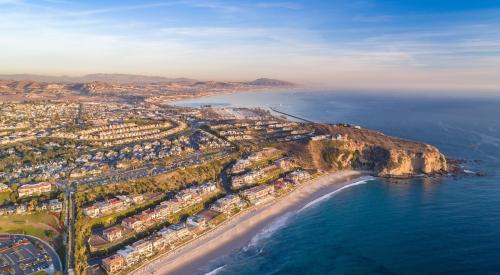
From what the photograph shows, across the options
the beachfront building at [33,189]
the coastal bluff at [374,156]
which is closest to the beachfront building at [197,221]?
the beachfront building at [33,189]

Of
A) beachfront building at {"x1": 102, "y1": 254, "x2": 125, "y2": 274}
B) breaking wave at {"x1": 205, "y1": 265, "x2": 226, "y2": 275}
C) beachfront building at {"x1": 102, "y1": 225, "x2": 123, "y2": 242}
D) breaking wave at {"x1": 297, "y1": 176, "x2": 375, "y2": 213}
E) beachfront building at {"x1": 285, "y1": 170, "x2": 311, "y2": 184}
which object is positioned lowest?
breaking wave at {"x1": 205, "y1": 265, "x2": 226, "y2": 275}

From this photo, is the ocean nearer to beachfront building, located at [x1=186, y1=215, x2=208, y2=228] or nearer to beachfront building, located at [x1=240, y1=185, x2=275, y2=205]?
beachfront building, located at [x1=240, y1=185, x2=275, y2=205]

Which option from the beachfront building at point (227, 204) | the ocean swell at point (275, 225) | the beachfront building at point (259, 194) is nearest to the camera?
the ocean swell at point (275, 225)

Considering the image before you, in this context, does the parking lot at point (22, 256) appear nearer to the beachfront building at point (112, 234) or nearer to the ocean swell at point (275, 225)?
the beachfront building at point (112, 234)

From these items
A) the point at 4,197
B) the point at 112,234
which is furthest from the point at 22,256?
the point at 4,197

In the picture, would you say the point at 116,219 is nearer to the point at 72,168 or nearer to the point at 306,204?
the point at 72,168

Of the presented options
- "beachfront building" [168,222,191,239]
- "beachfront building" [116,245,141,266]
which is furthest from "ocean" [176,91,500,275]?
"beachfront building" [116,245,141,266]
